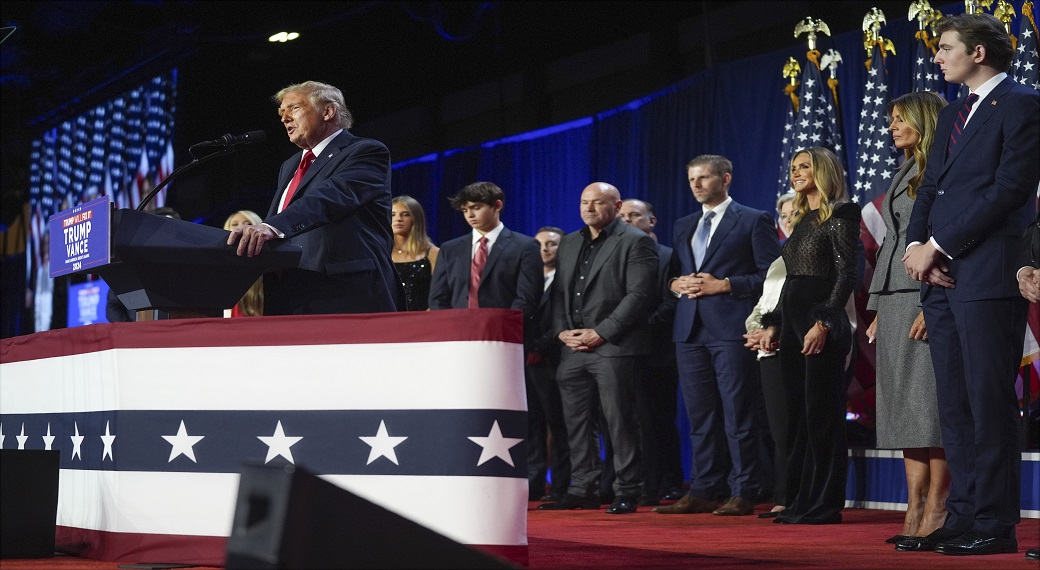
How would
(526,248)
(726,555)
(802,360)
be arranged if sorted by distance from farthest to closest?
(526,248) → (802,360) → (726,555)

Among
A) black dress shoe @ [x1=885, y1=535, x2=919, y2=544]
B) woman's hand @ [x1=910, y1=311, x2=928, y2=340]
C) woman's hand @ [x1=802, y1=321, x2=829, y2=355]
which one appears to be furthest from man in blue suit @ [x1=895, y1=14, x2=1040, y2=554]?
woman's hand @ [x1=802, y1=321, x2=829, y2=355]

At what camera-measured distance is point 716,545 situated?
3.91m

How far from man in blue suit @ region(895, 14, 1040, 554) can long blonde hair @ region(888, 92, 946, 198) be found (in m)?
0.31

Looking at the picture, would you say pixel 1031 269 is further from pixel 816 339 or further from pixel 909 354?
pixel 816 339

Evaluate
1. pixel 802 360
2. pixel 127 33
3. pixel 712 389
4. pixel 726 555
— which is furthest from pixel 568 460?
pixel 127 33

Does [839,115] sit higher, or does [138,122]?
[138,122]

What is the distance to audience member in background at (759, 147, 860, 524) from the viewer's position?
465 cm

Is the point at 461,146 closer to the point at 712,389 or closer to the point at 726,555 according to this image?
the point at 712,389

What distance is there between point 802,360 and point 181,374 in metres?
2.71

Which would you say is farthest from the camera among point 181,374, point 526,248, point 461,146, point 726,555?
point 461,146

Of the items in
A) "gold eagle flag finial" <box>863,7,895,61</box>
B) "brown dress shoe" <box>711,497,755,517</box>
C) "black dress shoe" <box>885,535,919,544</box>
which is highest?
"gold eagle flag finial" <box>863,7,895,61</box>

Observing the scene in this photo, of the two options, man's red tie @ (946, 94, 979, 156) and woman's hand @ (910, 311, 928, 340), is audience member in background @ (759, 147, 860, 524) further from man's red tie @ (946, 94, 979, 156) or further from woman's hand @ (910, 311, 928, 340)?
man's red tie @ (946, 94, 979, 156)

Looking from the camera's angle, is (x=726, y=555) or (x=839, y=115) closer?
(x=726, y=555)

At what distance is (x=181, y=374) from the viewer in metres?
3.18
